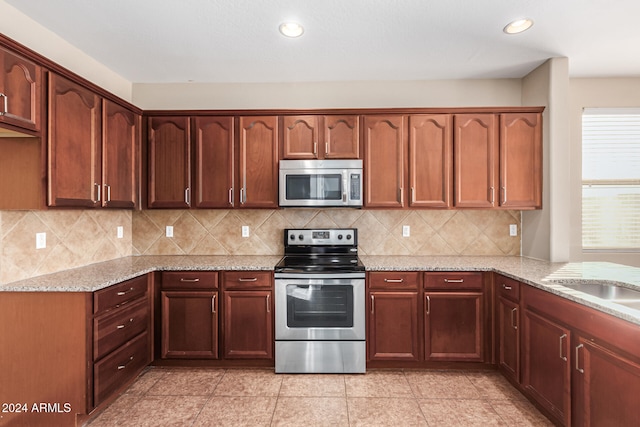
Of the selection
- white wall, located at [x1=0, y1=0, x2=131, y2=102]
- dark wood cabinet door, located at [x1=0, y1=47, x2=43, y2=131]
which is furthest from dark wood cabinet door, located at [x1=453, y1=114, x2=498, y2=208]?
white wall, located at [x1=0, y1=0, x2=131, y2=102]

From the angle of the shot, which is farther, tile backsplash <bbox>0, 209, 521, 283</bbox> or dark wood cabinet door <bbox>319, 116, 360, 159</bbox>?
tile backsplash <bbox>0, 209, 521, 283</bbox>

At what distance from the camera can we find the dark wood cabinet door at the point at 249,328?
9.13ft

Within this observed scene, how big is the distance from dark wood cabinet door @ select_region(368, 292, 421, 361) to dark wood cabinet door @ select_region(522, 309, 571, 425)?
0.78 m

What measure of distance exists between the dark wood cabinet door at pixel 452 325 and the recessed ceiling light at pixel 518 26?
6.61 feet

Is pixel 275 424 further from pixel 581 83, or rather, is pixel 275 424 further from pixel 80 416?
pixel 581 83

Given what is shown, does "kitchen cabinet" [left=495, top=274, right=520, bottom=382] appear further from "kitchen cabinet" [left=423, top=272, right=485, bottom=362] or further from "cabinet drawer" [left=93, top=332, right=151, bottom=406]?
"cabinet drawer" [left=93, top=332, right=151, bottom=406]

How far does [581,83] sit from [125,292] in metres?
4.44

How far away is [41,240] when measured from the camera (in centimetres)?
233

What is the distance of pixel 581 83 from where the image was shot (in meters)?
3.26

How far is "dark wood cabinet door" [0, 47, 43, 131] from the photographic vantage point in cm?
176

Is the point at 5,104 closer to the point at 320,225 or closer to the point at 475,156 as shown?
the point at 320,225

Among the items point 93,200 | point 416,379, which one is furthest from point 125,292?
point 416,379

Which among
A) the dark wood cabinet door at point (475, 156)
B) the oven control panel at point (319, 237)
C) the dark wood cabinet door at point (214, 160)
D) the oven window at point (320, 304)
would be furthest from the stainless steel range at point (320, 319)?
the dark wood cabinet door at point (475, 156)

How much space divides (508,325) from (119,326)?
2.86m
